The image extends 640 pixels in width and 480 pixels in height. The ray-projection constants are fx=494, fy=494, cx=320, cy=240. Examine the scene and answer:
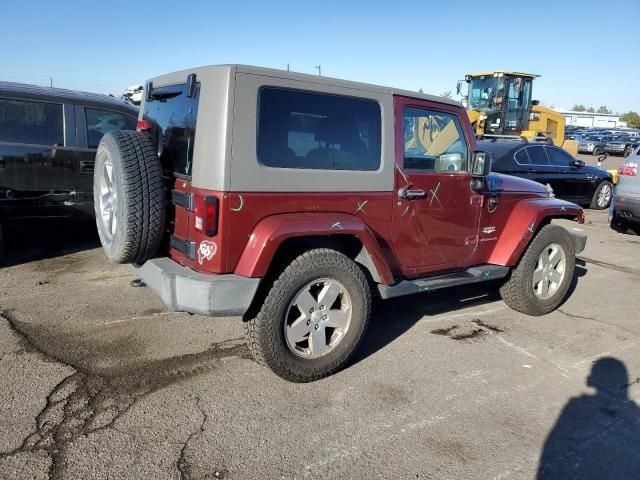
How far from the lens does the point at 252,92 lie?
9.71 feet

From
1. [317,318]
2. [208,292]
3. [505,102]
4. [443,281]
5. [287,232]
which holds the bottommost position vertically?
[317,318]

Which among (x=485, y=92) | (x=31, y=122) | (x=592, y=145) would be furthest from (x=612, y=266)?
(x=592, y=145)

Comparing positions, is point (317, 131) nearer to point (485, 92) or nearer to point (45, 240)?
point (45, 240)

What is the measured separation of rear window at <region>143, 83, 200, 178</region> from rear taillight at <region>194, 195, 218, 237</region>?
0.33 meters

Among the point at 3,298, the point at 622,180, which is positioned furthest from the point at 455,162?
the point at 622,180

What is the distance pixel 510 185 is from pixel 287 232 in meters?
2.67

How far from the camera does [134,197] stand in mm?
3033

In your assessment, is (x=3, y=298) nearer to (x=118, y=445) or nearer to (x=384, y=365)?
(x=118, y=445)

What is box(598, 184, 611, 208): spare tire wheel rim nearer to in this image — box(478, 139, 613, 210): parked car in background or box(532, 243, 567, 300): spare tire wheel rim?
box(478, 139, 613, 210): parked car in background

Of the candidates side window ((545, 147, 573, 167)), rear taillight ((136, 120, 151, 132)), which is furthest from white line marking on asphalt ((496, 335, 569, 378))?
side window ((545, 147, 573, 167))

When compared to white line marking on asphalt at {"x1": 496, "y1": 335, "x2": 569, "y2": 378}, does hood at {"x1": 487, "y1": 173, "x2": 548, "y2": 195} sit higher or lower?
higher

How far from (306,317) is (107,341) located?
168 cm

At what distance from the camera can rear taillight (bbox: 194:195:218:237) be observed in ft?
9.49

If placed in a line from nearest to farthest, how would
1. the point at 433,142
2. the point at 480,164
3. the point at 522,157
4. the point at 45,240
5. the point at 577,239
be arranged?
the point at 433,142
the point at 480,164
the point at 577,239
the point at 45,240
the point at 522,157
